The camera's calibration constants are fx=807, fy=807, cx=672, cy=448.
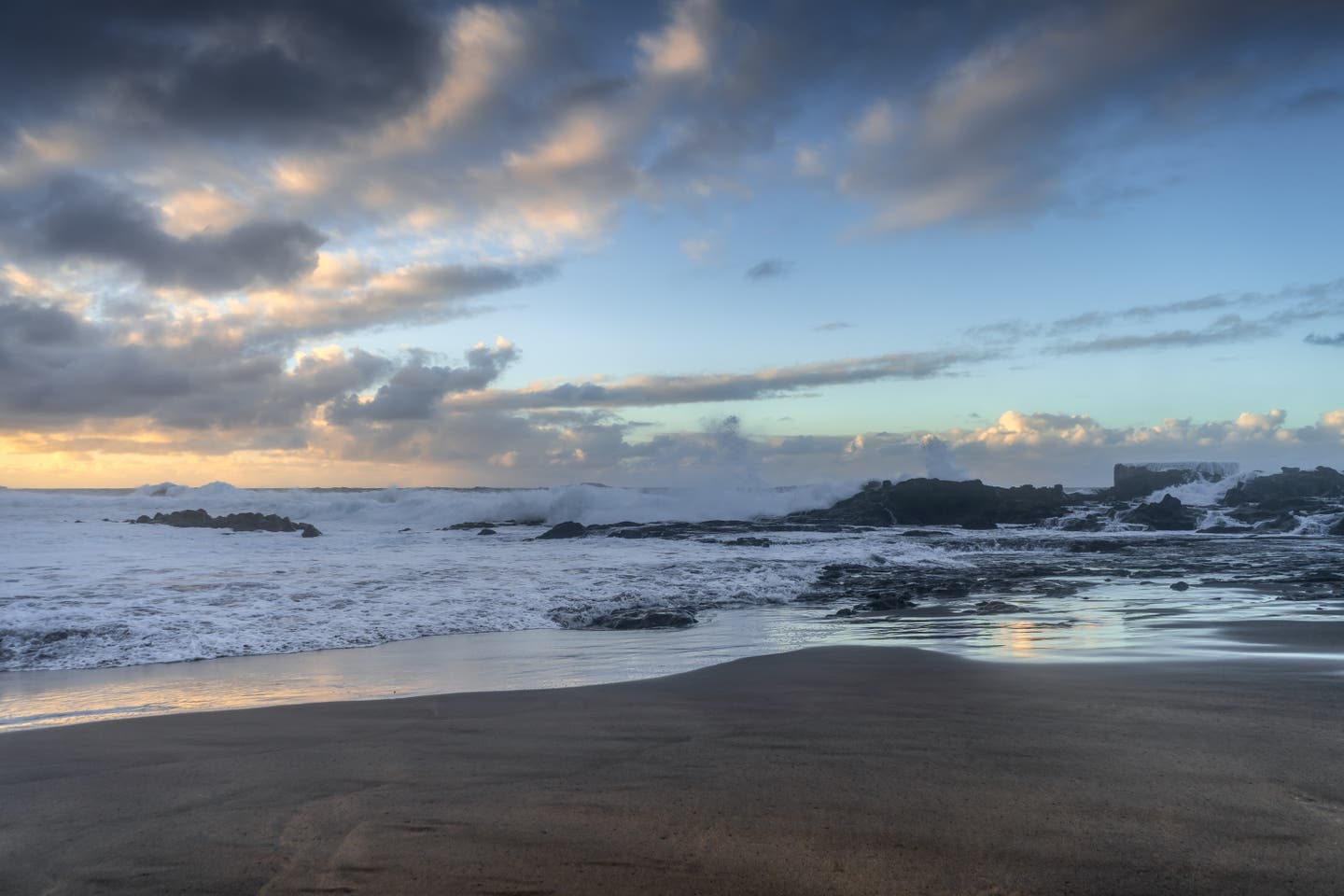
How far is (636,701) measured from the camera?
5.34 meters

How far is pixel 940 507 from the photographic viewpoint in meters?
35.6

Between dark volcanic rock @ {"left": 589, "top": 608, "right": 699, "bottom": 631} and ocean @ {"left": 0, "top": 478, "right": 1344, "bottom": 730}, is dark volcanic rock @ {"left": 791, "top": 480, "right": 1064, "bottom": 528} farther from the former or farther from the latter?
dark volcanic rock @ {"left": 589, "top": 608, "right": 699, "bottom": 631}

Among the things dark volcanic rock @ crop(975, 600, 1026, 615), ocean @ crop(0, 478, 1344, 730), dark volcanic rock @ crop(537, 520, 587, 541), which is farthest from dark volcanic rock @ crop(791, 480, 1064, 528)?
dark volcanic rock @ crop(975, 600, 1026, 615)

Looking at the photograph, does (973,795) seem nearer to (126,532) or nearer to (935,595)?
(935,595)

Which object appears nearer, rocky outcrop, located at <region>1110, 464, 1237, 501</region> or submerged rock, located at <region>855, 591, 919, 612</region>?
submerged rock, located at <region>855, 591, 919, 612</region>

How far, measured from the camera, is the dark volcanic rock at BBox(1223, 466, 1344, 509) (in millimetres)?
35906

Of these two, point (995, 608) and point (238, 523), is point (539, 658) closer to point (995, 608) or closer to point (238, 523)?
point (995, 608)

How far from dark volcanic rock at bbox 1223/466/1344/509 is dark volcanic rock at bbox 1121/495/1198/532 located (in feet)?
17.4

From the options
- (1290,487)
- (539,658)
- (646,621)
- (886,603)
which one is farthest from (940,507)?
(539,658)

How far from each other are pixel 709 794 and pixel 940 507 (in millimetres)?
34291

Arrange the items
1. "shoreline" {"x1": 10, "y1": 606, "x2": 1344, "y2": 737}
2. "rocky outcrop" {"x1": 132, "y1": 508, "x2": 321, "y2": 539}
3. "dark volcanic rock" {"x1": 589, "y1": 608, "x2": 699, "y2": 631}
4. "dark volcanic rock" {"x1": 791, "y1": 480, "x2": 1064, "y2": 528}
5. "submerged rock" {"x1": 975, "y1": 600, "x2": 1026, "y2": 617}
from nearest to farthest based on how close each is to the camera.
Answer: "shoreline" {"x1": 10, "y1": 606, "x2": 1344, "y2": 737} → "dark volcanic rock" {"x1": 589, "y1": 608, "x2": 699, "y2": 631} → "submerged rock" {"x1": 975, "y1": 600, "x2": 1026, "y2": 617} → "rocky outcrop" {"x1": 132, "y1": 508, "x2": 321, "y2": 539} → "dark volcanic rock" {"x1": 791, "y1": 480, "x2": 1064, "y2": 528}

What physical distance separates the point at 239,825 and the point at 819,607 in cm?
930

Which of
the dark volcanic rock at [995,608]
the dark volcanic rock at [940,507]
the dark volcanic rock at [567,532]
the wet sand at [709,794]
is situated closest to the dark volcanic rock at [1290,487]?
the dark volcanic rock at [940,507]

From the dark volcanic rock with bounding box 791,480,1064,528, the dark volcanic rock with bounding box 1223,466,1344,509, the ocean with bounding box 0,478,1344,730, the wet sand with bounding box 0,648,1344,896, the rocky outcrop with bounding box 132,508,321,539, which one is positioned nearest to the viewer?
the wet sand with bounding box 0,648,1344,896
